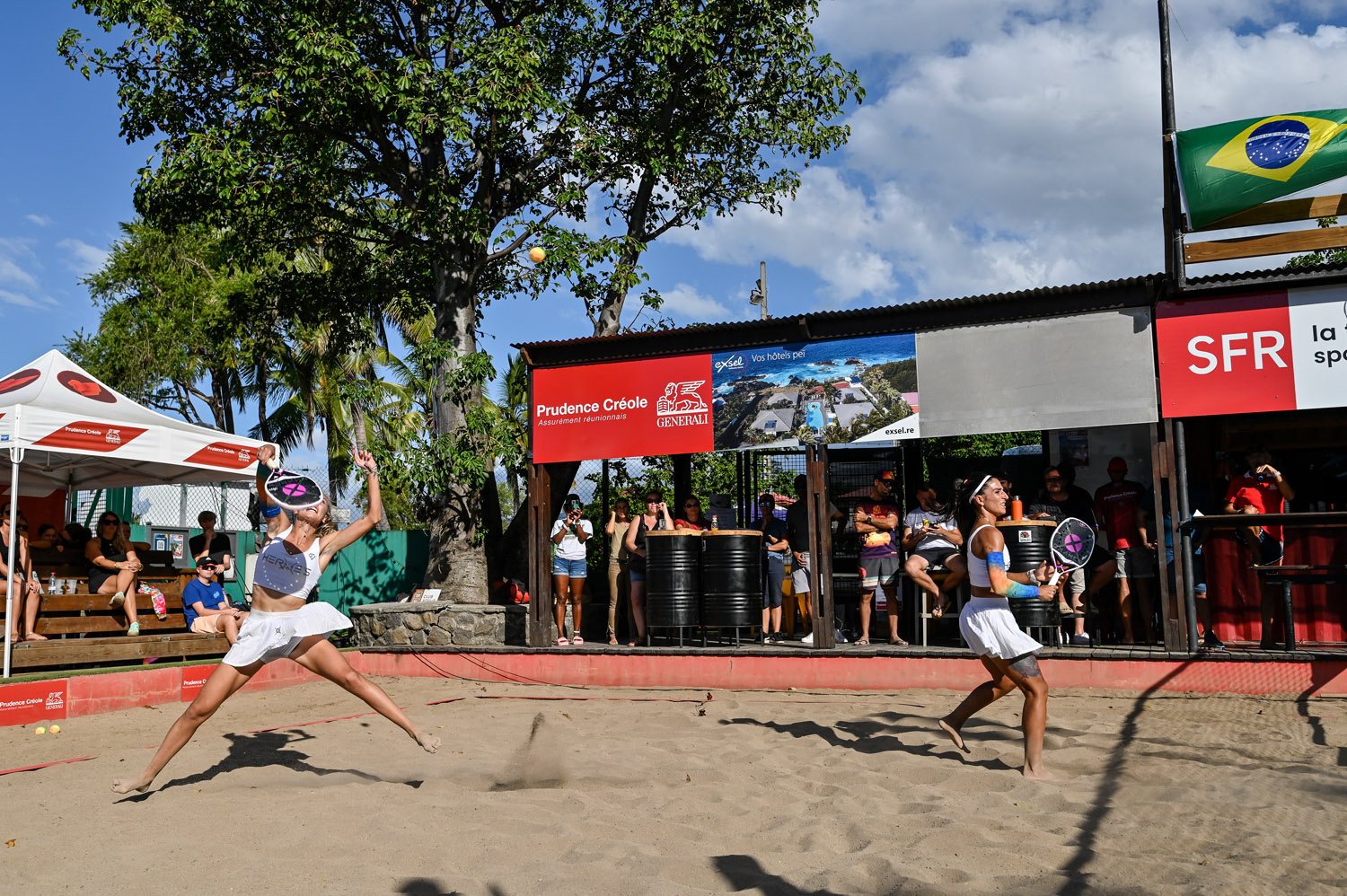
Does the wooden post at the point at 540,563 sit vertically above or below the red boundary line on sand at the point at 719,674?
above

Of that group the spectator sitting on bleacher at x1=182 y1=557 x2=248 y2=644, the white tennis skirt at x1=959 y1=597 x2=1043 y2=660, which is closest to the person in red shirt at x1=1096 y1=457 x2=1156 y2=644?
the white tennis skirt at x1=959 y1=597 x2=1043 y2=660

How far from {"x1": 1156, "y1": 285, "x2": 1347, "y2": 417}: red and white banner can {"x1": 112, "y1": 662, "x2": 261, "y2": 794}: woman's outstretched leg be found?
8767 millimetres

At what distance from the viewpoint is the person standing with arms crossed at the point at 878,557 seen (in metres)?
11.0

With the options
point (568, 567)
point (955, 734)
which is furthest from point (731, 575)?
point (955, 734)

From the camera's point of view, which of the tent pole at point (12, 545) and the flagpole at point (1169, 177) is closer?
the tent pole at point (12, 545)

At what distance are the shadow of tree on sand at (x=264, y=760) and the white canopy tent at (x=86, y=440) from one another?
3.18 meters

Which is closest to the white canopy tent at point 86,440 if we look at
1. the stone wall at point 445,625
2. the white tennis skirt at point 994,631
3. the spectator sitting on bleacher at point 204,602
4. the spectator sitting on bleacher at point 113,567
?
the spectator sitting on bleacher at point 113,567

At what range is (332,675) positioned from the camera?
6141 mm

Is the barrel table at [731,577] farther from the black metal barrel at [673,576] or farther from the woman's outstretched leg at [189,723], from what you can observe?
the woman's outstretched leg at [189,723]

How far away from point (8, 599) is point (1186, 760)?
1005cm

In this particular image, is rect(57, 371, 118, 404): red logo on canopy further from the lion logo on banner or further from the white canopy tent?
the lion logo on banner

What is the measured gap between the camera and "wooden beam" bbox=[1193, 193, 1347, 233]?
1002 centimetres

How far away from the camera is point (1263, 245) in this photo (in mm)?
10016

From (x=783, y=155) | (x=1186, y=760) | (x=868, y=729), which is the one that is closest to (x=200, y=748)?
(x=868, y=729)
